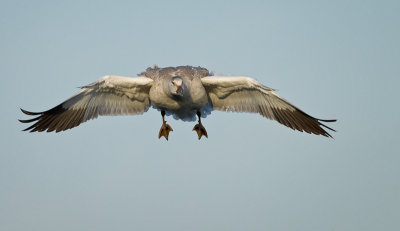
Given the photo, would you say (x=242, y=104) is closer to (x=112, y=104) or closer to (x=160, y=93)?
(x=160, y=93)

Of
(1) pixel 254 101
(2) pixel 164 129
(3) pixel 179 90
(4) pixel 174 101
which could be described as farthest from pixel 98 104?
(1) pixel 254 101

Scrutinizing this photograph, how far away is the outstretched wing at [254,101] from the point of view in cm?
1398

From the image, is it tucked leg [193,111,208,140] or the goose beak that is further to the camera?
tucked leg [193,111,208,140]

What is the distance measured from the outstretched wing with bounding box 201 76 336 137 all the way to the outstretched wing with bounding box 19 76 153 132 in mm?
1996

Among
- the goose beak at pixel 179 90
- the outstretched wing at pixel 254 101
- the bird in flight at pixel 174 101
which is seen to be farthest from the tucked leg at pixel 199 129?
the goose beak at pixel 179 90

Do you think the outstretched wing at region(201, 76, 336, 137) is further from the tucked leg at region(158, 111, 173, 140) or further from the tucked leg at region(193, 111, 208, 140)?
the tucked leg at region(158, 111, 173, 140)

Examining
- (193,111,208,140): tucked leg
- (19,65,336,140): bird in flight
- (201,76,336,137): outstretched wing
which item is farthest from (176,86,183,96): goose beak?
(193,111,208,140): tucked leg

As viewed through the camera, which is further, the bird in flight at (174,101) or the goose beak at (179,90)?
the bird in flight at (174,101)

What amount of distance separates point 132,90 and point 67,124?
7.33 ft

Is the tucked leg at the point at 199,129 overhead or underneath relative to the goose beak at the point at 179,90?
underneath

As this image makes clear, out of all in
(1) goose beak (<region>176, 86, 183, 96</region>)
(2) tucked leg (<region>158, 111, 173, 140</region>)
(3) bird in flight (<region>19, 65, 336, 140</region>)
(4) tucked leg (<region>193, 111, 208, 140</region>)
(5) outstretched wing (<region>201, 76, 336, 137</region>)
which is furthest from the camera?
(4) tucked leg (<region>193, 111, 208, 140</region>)

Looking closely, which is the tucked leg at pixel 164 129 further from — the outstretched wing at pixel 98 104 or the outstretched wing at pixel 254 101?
the outstretched wing at pixel 254 101

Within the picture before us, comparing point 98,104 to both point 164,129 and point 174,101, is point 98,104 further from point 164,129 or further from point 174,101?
point 174,101

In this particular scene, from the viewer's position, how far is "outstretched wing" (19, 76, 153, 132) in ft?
46.0
